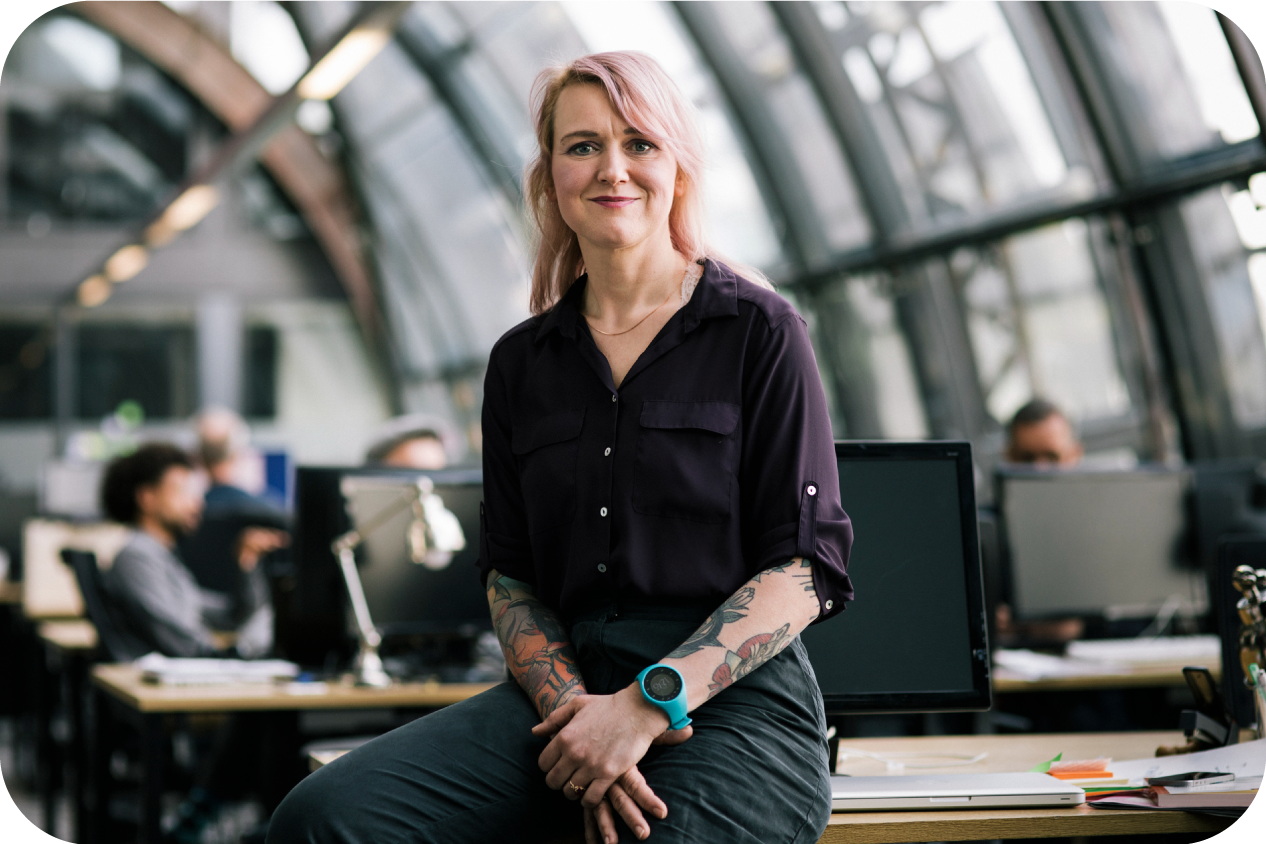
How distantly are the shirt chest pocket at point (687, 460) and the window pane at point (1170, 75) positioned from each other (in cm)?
357

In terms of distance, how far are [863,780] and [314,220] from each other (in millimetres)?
11293

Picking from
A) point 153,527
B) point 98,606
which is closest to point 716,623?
point 98,606

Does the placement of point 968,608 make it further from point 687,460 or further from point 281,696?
point 281,696

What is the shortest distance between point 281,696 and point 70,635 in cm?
238

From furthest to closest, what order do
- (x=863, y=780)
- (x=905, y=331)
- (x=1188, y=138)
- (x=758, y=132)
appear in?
(x=758, y=132), (x=905, y=331), (x=1188, y=138), (x=863, y=780)

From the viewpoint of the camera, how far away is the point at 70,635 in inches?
188

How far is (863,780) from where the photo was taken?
1.92 m

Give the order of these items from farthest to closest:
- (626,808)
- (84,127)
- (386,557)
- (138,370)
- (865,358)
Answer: (138,370)
(84,127)
(865,358)
(386,557)
(626,808)

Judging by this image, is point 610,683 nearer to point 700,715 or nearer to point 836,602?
point 700,715

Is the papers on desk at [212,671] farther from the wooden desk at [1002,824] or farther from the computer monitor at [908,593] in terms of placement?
the wooden desk at [1002,824]

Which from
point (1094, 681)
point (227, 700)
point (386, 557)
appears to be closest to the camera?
point (227, 700)

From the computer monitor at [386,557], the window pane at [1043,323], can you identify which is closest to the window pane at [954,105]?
the window pane at [1043,323]

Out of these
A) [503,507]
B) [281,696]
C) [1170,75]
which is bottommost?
[281,696]

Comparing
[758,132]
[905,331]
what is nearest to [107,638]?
[905,331]
